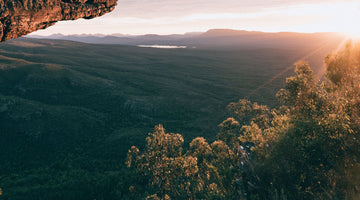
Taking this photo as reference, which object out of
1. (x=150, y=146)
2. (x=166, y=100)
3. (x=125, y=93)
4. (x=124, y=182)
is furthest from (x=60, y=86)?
(x=150, y=146)

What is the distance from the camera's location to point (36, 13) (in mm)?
10336

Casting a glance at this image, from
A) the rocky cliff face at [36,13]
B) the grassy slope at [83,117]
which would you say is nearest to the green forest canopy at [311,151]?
the rocky cliff face at [36,13]

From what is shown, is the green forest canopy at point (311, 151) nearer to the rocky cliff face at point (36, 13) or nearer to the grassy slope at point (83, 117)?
the rocky cliff face at point (36, 13)

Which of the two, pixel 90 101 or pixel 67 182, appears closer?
pixel 67 182

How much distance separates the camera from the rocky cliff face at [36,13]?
9288 mm

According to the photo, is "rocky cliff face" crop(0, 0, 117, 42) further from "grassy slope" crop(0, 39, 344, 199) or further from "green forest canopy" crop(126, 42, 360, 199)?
"grassy slope" crop(0, 39, 344, 199)

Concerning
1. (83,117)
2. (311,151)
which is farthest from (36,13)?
(83,117)

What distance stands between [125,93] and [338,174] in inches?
3643

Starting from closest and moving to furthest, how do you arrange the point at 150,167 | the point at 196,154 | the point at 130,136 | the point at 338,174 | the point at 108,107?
the point at 338,174, the point at 150,167, the point at 196,154, the point at 130,136, the point at 108,107

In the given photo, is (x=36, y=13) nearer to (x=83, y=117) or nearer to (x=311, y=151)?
(x=311, y=151)

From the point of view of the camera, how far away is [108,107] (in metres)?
81.4

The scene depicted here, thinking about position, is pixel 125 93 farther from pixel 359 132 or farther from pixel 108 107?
pixel 359 132

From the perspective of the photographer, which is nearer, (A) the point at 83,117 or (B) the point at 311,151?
(B) the point at 311,151

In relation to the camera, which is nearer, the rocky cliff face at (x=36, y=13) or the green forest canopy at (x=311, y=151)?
the rocky cliff face at (x=36, y=13)
